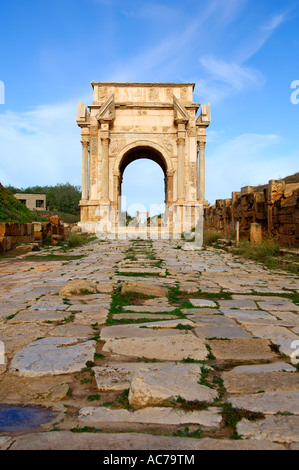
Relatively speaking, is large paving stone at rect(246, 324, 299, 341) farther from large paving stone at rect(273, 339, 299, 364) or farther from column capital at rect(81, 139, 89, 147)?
column capital at rect(81, 139, 89, 147)

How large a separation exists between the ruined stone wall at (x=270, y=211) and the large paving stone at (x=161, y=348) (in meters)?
6.52

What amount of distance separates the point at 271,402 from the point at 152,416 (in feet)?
2.07

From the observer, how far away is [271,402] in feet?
6.23

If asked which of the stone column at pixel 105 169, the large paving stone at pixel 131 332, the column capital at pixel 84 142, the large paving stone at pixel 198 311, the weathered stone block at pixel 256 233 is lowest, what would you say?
the large paving stone at pixel 198 311

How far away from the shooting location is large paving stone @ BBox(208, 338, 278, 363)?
8.49ft

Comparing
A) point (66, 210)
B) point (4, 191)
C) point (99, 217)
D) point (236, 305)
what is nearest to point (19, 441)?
point (236, 305)

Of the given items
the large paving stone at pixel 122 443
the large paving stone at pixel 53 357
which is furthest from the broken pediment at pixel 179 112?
the large paving stone at pixel 122 443

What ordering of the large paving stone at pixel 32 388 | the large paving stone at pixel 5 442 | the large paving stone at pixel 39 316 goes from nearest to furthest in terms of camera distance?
the large paving stone at pixel 5 442 < the large paving stone at pixel 32 388 < the large paving stone at pixel 39 316

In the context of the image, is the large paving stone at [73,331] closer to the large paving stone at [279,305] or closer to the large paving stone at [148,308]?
the large paving stone at [148,308]

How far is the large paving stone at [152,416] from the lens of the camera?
1.70 meters

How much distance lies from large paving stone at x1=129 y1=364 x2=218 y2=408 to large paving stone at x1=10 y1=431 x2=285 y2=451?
323mm

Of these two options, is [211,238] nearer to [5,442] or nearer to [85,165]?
[85,165]

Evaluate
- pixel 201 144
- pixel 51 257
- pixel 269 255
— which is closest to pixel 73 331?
pixel 269 255
